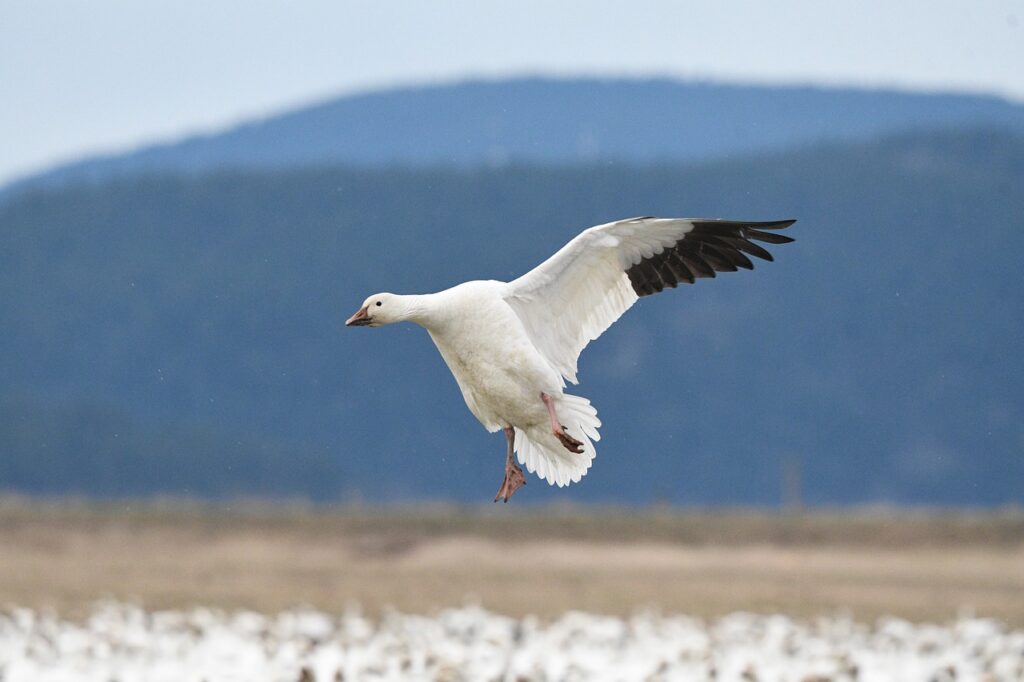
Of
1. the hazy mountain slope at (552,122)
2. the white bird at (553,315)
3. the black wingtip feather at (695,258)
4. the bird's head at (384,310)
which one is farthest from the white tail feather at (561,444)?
the hazy mountain slope at (552,122)

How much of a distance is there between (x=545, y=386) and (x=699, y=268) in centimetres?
101

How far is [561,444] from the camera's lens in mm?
8109

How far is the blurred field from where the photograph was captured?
76.4ft

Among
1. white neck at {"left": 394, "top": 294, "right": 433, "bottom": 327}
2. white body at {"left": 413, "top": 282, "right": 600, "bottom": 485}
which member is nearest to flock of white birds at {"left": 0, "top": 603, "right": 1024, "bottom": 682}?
white body at {"left": 413, "top": 282, "right": 600, "bottom": 485}

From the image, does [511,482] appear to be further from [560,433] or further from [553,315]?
[553,315]

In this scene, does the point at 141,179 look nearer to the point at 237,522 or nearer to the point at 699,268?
the point at 237,522

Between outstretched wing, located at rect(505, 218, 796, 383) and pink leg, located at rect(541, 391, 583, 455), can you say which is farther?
outstretched wing, located at rect(505, 218, 796, 383)

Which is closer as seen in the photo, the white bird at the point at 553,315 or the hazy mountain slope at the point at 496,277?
the white bird at the point at 553,315

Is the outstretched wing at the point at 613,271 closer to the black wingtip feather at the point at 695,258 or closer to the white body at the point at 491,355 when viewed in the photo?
the black wingtip feather at the point at 695,258

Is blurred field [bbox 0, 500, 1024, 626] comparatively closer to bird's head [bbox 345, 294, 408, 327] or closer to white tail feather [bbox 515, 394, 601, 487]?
white tail feather [bbox 515, 394, 601, 487]

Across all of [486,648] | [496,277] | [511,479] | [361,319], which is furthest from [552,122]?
[361,319]

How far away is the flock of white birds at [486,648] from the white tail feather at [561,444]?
738cm

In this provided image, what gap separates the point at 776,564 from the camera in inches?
1074

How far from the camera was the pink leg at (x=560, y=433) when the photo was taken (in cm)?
766
